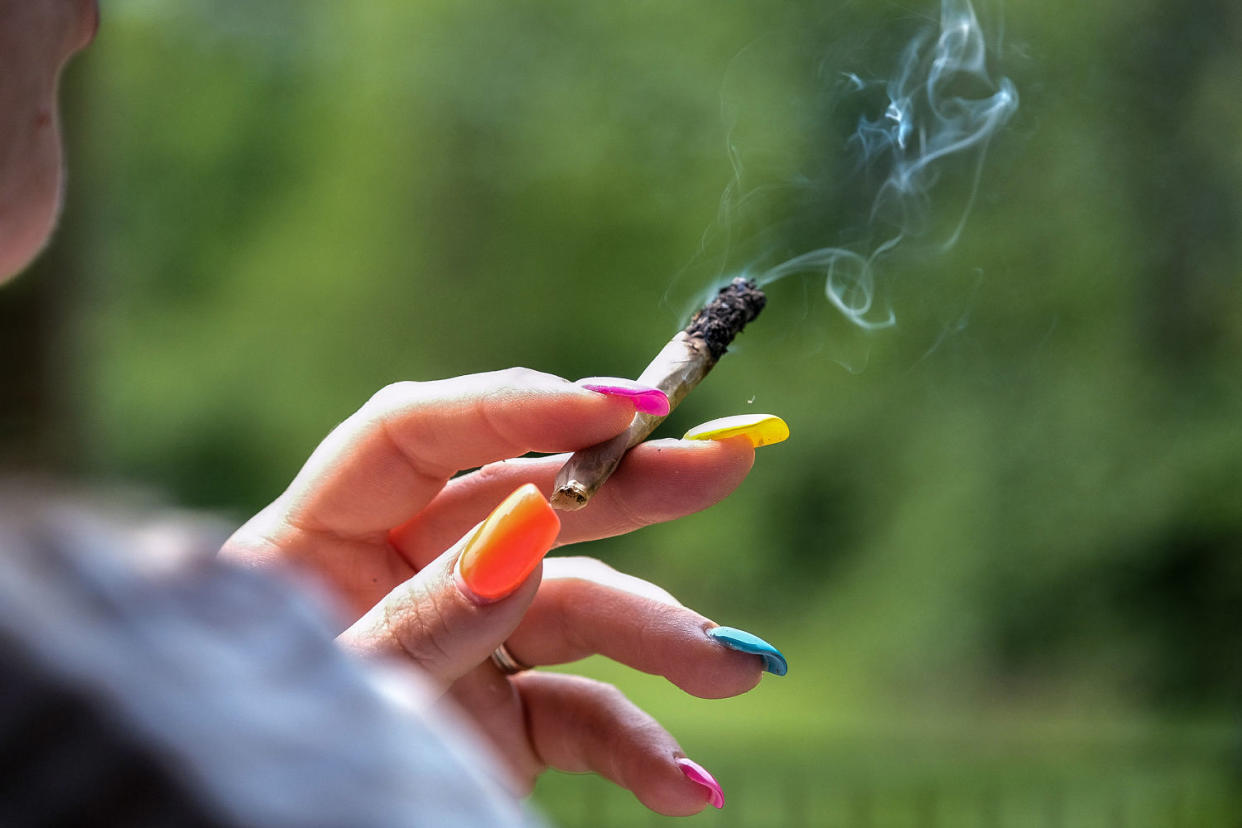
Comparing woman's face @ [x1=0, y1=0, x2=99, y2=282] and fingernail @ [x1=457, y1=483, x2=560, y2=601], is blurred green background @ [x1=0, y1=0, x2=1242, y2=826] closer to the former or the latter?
fingernail @ [x1=457, y1=483, x2=560, y2=601]

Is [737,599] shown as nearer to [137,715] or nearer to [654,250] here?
[654,250]

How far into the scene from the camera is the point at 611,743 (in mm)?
1042

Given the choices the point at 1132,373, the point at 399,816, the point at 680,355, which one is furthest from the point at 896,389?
the point at 399,816

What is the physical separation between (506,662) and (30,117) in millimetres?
734

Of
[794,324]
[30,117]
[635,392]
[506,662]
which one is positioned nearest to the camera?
[30,117]

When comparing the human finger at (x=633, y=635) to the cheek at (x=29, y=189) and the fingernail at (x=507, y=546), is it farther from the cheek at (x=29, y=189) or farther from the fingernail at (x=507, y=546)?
the cheek at (x=29, y=189)

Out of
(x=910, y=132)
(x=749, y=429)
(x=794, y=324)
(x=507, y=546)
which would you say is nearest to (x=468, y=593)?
(x=507, y=546)

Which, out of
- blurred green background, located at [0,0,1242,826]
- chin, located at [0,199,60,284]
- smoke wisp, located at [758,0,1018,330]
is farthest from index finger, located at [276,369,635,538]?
blurred green background, located at [0,0,1242,826]

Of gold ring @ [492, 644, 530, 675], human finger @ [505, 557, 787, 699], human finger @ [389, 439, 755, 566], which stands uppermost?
human finger @ [389, 439, 755, 566]

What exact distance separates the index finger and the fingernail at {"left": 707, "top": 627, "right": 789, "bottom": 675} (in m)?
0.22

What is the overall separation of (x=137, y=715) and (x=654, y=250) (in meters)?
3.66

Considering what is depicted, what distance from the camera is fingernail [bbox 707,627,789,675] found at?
957 mm

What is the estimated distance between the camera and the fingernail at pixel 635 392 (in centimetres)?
89

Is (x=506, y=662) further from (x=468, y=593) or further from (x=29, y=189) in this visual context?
(x=29, y=189)
